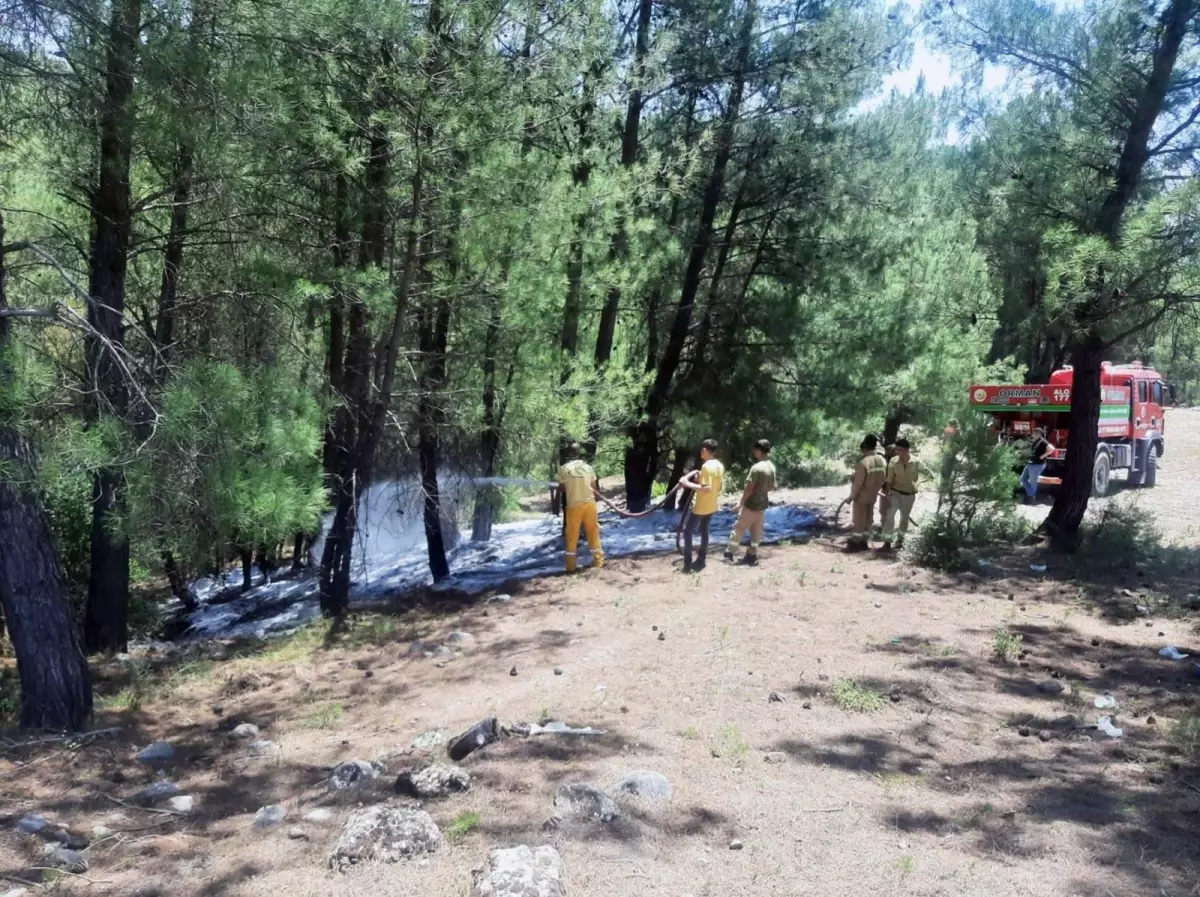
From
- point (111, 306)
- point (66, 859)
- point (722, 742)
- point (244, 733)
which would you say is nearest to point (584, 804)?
point (722, 742)

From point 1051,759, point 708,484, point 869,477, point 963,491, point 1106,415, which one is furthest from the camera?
point 1106,415

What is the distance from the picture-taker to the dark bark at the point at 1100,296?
1008 centimetres

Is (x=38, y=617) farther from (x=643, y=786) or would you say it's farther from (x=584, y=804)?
(x=643, y=786)

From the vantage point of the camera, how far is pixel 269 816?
4969 mm

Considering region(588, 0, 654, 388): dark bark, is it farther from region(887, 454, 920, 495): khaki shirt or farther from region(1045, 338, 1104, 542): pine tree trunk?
region(1045, 338, 1104, 542): pine tree trunk

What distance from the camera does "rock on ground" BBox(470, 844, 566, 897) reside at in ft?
12.5

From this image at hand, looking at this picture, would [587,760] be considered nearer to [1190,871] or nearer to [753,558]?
[1190,871]

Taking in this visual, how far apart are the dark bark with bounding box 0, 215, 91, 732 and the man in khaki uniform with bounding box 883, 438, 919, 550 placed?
28.1 ft

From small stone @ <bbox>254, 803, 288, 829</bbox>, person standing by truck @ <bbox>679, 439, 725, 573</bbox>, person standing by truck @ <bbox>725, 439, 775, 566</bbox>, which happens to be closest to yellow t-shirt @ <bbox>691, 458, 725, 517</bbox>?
person standing by truck @ <bbox>679, 439, 725, 573</bbox>

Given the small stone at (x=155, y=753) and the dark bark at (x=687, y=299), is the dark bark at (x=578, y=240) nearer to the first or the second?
the dark bark at (x=687, y=299)

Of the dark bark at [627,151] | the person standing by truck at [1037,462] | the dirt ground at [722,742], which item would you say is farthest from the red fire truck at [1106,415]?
the dirt ground at [722,742]

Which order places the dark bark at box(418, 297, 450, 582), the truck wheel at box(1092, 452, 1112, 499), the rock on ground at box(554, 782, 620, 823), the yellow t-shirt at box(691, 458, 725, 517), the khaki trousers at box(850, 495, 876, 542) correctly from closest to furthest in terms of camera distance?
1. the rock on ground at box(554, 782, 620, 823)
2. the yellow t-shirt at box(691, 458, 725, 517)
3. the dark bark at box(418, 297, 450, 582)
4. the khaki trousers at box(850, 495, 876, 542)
5. the truck wheel at box(1092, 452, 1112, 499)

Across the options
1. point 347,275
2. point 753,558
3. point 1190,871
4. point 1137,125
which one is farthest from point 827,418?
point 1190,871

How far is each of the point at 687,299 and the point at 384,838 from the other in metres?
11.3
